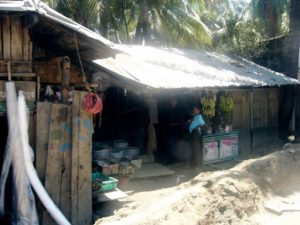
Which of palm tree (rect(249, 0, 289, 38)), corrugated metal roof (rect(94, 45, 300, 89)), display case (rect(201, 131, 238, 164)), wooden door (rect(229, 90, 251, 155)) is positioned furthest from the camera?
palm tree (rect(249, 0, 289, 38))

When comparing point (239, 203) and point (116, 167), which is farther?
point (116, 167)

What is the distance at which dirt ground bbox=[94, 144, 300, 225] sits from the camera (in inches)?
246

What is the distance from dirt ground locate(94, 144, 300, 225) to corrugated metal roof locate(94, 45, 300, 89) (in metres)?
2.55

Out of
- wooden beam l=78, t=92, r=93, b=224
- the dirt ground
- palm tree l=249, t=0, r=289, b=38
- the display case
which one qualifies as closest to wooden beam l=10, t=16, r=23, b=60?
wooden beam l=78, t=92, r=93, b=224

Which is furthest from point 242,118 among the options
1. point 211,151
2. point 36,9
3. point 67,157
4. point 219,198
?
point 36,9

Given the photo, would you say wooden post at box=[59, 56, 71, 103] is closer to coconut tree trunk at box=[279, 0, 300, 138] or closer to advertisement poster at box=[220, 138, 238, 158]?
advertisement poster at box=[220, 138, 238, 158]

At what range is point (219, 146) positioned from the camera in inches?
453

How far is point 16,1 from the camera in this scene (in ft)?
17.0

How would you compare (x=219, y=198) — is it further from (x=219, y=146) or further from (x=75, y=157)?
(x=219, y=146)

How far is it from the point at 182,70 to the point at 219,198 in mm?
5205

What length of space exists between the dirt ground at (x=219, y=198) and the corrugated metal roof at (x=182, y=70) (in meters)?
2.55

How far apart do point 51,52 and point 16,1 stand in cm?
230

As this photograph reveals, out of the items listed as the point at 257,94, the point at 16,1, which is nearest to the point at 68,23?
the point at 16,1

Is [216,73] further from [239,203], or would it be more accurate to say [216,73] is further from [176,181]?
[239,203]
